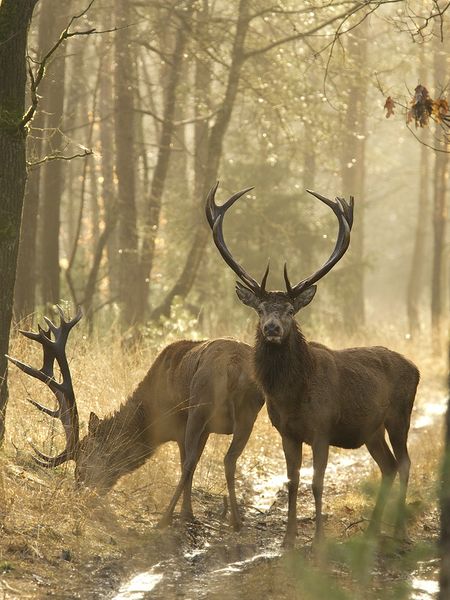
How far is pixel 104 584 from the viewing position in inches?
289

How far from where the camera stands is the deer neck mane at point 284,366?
29.0 ft

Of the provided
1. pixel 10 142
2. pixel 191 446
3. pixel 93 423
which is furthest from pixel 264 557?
pixel 10 142

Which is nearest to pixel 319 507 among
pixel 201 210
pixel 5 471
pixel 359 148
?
pixel 5 471

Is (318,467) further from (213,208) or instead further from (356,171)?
(356,171)

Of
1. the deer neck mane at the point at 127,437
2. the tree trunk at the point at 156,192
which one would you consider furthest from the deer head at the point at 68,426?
the tree trunk at the point at 156,192

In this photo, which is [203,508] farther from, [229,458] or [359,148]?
[359,148]

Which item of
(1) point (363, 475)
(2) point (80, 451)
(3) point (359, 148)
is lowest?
(1) point (363, 475)

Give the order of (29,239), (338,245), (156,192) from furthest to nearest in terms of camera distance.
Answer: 1. (156,192)
2. (29,239)
3. (338,245)

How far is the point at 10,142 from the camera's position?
912 cm

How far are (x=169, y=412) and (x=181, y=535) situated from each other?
1425mm

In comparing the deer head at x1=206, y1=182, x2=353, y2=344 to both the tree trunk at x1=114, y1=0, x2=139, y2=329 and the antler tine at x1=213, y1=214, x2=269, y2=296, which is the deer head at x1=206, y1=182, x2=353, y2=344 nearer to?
the antler tine at x1=213, y1=214, x2=269, y2=296

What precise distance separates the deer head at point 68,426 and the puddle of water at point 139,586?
1.47 metres

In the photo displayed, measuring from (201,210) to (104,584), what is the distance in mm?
12914

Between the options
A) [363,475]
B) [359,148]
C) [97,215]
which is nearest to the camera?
[363,475]
